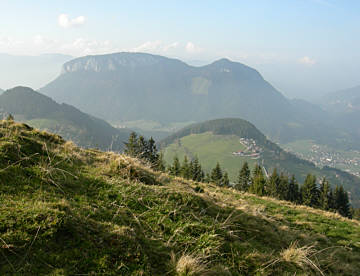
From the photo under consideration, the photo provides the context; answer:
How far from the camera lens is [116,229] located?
5.17 metres

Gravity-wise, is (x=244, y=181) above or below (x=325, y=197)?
below

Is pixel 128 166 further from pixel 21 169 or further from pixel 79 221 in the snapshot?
pixel 79 221

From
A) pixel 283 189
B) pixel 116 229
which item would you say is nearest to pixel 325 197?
pixel 283 189

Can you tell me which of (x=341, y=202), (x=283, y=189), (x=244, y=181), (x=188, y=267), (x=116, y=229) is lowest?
(x=341, y=202)

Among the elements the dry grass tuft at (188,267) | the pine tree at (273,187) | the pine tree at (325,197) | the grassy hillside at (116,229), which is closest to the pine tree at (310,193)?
the pine tree at (325,197)

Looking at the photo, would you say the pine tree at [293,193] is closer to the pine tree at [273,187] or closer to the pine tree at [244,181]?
the pine tree at [273,187]

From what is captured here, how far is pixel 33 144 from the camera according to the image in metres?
8.80

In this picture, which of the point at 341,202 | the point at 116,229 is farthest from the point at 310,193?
the point at 116,229

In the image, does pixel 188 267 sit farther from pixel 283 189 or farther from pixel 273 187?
pixel 283 189

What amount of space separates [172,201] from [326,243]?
8.14 metres

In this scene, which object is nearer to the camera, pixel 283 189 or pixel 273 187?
pixel 273 187

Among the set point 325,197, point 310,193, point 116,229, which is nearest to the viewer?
point 116,229

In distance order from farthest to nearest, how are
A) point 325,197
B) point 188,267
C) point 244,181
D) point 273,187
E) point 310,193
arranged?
point 244,181 < point 273,187 < point 310,193 < point 325,197 < point 188,267

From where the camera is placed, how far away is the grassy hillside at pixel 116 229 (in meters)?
4.23
